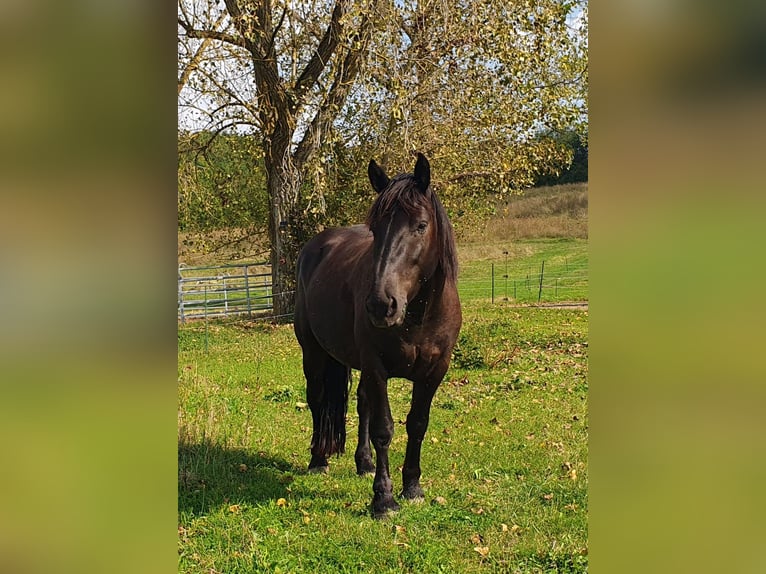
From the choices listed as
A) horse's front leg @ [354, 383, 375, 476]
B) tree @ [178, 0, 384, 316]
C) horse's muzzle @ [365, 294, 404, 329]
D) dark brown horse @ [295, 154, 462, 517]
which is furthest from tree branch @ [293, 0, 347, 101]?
horse's muzzle @ [365, 294, 404, 329]

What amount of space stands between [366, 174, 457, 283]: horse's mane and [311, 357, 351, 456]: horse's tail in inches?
70.1

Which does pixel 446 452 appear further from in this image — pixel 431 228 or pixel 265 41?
pixel 265 41

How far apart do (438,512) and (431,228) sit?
5.51 feet

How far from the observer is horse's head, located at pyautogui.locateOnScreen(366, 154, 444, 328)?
280 centimetres

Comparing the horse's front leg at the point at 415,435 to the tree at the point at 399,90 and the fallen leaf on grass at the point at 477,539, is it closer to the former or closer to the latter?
the fallen leaf on grass at the point at 477,539

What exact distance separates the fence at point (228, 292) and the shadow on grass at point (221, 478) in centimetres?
114

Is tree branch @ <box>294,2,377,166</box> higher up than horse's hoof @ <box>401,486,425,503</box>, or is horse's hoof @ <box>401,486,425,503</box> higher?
tree branch @ <box>294,2,377,166</box>

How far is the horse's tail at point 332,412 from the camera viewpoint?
4.35 metres

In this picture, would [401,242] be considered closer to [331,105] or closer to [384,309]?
[384,309]

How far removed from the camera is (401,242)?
2.92 metres

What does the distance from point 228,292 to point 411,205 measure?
8.61 ft

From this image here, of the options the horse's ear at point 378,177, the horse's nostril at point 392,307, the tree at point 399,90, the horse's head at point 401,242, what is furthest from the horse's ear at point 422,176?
the tree at point 399,90

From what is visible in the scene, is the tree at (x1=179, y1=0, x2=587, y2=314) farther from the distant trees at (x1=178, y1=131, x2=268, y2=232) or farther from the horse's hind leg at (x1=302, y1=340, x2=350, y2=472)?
the horse's hind leg at (x1=302, y1=340, x2=350, y2=472)
